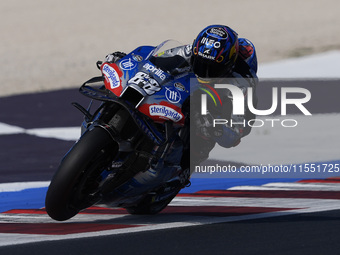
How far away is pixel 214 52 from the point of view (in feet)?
20.9

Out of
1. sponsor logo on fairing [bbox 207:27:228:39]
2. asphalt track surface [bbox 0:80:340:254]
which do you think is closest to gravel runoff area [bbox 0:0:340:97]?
asphalt track surface [bbox 0:80:340:254]

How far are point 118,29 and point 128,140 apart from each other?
19.7 m

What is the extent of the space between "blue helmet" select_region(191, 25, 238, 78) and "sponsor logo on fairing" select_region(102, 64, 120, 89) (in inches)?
26.2

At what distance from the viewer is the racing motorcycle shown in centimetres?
573

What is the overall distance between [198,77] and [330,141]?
15.3ft

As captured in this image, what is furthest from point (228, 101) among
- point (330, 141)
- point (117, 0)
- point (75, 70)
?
point (117, 0)

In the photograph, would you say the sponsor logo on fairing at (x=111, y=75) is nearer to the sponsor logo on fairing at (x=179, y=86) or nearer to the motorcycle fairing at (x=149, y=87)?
the motorcycle fairing at (x=149, y=87)

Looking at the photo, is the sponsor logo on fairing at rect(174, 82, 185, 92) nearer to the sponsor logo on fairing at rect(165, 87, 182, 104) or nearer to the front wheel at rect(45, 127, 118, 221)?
the sponsor logo on fairing at rect(165, 87, 182, 104)

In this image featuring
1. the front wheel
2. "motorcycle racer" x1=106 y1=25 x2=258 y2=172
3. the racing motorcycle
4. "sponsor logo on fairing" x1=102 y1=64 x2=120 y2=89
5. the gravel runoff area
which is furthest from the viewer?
the gravel runoff area

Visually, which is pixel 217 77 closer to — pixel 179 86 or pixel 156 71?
pixel 179 86

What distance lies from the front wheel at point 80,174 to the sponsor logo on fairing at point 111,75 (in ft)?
1.42

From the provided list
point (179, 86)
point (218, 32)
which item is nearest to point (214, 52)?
point (218, 32)

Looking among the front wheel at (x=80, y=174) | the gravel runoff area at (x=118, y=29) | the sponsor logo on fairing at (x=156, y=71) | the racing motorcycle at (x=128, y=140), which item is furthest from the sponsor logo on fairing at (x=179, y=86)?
the gravel runoff area at (x=118, y=29)

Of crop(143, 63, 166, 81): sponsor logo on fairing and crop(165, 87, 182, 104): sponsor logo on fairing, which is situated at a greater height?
crop(143, 63, 166, 81): sponsor logo on fairing
